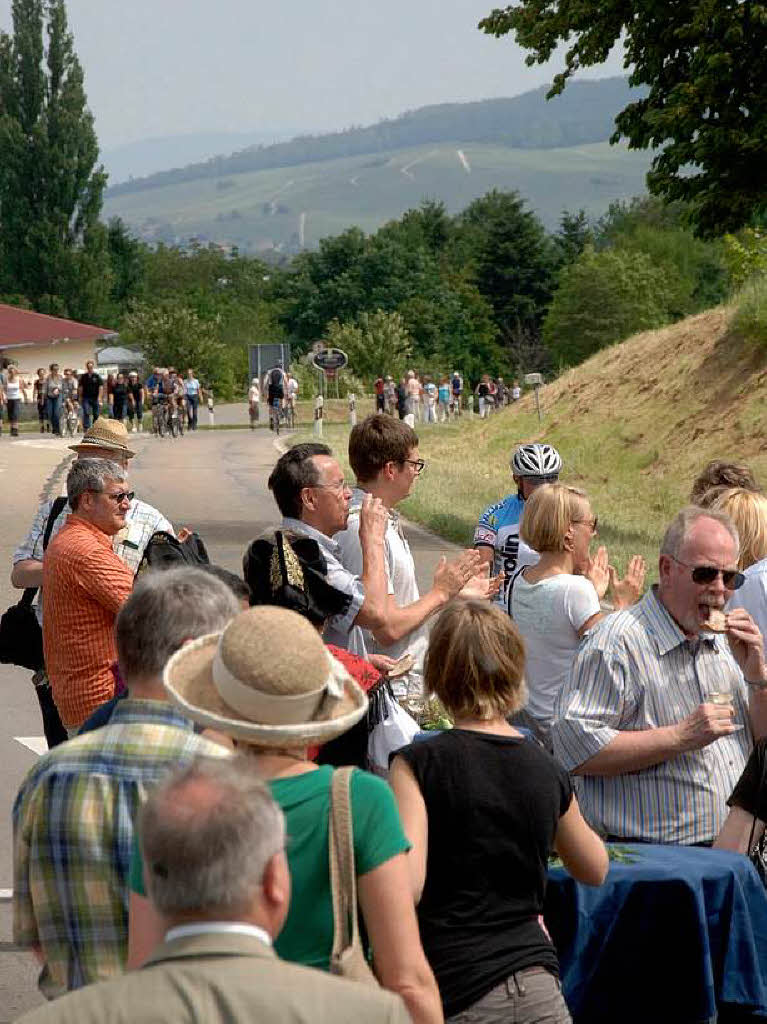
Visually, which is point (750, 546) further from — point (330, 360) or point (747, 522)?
point (330, 360)

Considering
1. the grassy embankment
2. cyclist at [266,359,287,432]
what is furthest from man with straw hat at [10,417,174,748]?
cyclist at [266,359,287,432]

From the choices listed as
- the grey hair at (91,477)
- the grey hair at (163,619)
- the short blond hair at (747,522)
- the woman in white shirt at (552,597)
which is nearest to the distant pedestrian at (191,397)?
the grey hair at (91,477)

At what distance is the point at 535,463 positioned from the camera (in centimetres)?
811

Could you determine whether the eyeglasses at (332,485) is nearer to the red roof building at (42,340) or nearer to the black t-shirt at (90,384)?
the black t-shirt at (90,384)

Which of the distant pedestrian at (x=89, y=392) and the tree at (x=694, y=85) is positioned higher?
the tree at (x=694, y=85)

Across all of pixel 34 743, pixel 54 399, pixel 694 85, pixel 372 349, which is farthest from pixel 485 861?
pixel 372 349

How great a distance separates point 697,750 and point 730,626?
1.31ft

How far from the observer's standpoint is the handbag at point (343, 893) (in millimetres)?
3289

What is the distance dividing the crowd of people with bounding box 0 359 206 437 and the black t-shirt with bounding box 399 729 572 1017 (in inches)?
1643

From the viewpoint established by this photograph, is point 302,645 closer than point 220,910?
No

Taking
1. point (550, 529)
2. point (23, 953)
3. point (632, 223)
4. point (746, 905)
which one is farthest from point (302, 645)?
point (632, 223)

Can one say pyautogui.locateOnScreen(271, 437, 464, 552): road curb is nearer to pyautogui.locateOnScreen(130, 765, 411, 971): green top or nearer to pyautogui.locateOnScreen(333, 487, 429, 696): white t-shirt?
pyautogui.locateOnScreen(333, 487, 429, 696): white t-shirt

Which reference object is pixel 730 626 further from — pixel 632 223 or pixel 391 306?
pixel 632 223

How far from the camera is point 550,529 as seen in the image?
6.34 m
